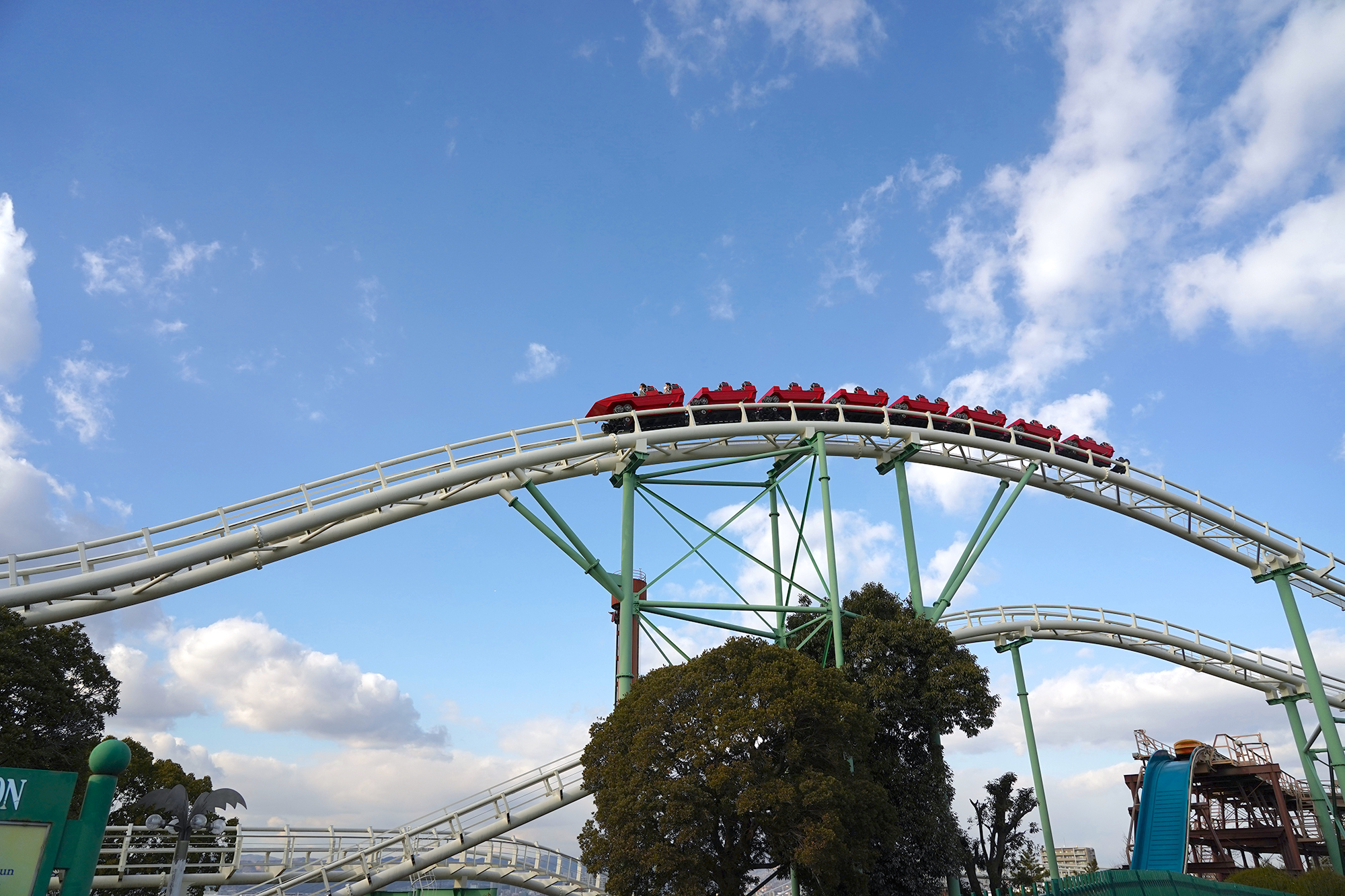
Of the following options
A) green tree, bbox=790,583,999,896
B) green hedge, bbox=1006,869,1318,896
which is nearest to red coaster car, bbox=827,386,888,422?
green tree, bbox=790,583,999,896

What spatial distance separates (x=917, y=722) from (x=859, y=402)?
990cm

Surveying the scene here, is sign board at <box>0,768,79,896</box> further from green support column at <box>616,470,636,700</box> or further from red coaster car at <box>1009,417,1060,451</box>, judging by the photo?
red coaster car at <box>1009,417,1060,451</box>

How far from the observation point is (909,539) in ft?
88.6

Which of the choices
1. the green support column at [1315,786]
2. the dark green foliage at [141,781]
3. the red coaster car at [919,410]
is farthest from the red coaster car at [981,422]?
the dark green foliage at [141,781]

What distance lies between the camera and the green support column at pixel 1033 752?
91.0ft

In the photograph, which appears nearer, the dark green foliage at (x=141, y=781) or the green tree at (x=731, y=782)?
the green tree at (x=731, y=782)

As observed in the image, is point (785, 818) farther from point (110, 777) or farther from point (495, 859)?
point (110, 777)

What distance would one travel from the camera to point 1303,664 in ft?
113

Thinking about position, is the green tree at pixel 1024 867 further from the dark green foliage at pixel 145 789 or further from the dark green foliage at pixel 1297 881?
the dark green foliage at pixel 145 789

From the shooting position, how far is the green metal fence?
13.7m

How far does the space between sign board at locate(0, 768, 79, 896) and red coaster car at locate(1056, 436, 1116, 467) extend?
99.5 feet

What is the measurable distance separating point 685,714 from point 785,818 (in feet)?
9.11

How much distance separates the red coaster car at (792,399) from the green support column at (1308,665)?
21.8 m

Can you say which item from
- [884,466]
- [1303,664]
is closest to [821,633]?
[884,466]
